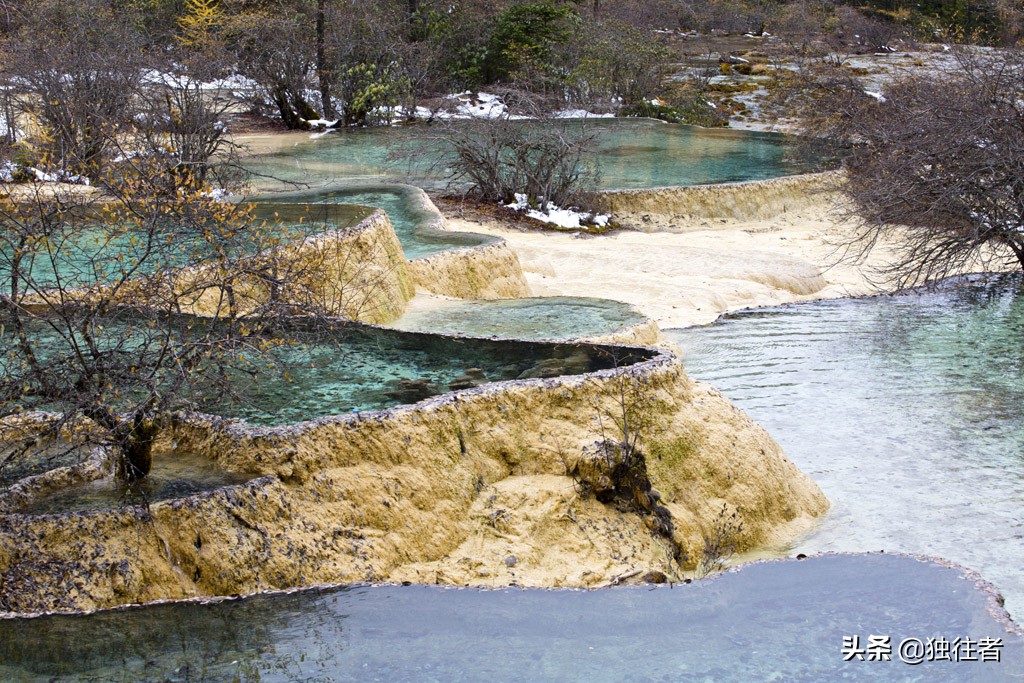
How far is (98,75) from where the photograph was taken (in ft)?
57.6

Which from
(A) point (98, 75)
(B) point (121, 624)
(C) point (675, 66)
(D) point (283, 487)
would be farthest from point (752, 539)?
(C) point (675, 66)

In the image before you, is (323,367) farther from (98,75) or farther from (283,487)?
(98,75)

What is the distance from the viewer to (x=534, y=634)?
18.9 ft

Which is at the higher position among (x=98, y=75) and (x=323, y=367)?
(x=98, y=75)

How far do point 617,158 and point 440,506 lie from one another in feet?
57.8

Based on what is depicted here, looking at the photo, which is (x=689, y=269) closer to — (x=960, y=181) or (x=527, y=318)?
(x=960, y=181)

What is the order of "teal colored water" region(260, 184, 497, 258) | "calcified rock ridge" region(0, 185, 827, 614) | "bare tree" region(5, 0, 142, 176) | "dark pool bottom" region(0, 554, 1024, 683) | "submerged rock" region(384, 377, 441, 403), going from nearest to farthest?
1. "dark pool bottom" region(0, 554, 1024, 683)
2. "calcified rock ridge" region(0, 185, 827, 614)
3. "submerged rock" region(384, 377, 441, 403)
4. "teal colored water" region(260, 184, 497, 258)
5. "bare tree" region(5, 0, 142, 176)

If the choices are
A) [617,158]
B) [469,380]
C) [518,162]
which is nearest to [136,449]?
[469,380]

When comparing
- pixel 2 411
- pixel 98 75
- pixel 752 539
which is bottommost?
pixel 752 539

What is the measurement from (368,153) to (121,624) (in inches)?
721

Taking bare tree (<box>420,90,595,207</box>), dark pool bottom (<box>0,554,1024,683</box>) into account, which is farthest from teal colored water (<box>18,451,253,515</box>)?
bare tree (<box>420,90,595,207</box>)

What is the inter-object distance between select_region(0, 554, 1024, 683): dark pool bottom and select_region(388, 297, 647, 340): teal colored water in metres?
3.42

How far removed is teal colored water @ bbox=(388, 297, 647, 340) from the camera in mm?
9852

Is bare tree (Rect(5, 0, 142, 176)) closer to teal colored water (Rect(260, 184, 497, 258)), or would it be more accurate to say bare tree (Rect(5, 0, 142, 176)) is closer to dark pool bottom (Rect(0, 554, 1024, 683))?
teal colored water (Rect(260, 184, 497, 258))
